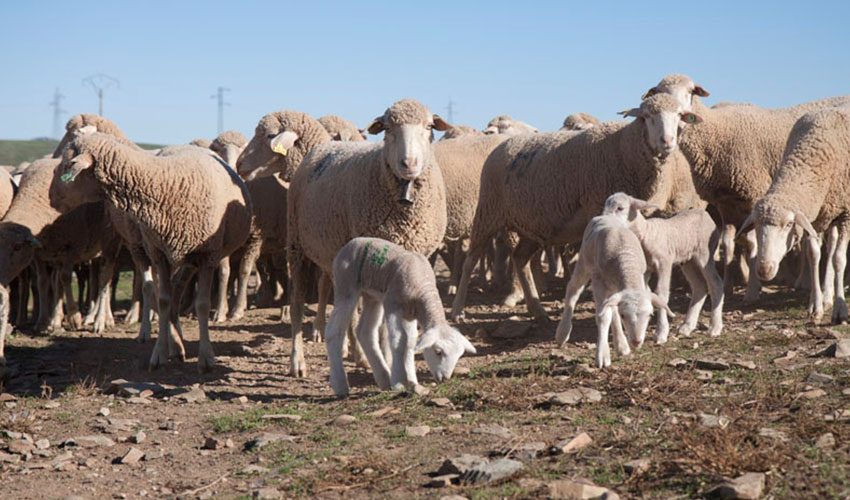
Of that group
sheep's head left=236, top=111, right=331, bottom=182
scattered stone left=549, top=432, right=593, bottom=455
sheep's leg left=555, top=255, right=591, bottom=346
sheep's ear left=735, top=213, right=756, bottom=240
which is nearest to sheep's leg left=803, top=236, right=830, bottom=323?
sheep's ear left=735, top=213, right=756, bottom=240

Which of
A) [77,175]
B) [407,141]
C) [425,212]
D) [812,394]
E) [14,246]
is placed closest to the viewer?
[812,394]

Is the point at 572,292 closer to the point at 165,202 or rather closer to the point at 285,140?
the point at 165,202

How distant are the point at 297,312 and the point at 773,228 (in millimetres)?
4371

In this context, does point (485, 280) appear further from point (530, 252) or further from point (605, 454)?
point (605, 454)

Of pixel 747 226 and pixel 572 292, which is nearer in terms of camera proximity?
pixel 572 292

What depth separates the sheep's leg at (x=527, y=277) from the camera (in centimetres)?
1050

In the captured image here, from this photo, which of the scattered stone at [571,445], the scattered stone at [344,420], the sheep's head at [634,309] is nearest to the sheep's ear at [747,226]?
the sheep's head at [634,309]

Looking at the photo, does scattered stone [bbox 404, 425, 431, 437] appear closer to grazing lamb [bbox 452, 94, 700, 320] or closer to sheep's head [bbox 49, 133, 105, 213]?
sheep's head [bbox 49, 133, 105, 213]

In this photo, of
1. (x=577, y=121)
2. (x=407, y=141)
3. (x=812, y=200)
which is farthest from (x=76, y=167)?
(x=577, y=121)

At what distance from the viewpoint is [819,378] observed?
5656mm

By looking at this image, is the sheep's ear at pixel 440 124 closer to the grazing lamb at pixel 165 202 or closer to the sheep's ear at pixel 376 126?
the sheep's ear at pixel 376 126

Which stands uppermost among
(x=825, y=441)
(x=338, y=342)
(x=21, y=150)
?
(x=21, y=150)

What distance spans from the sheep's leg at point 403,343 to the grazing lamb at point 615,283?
1387mm

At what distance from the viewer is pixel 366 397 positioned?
6348mm
